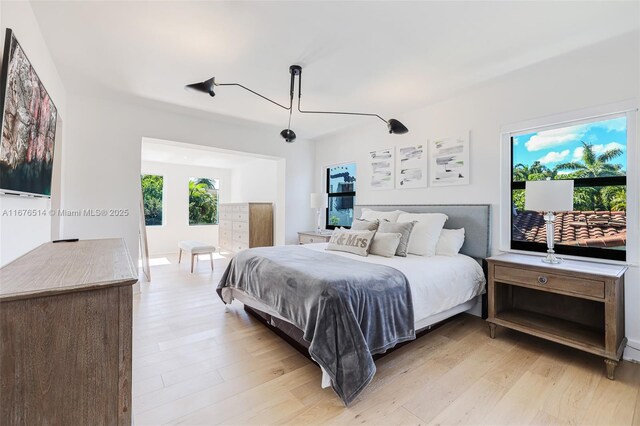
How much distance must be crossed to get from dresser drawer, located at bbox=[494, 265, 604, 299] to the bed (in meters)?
0.31

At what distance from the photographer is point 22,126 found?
1559 mm

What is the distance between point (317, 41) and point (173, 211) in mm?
6159

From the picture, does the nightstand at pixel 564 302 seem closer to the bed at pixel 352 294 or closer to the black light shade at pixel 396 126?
the bed at pixel 352 294

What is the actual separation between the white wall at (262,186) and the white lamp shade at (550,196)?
3.74 m

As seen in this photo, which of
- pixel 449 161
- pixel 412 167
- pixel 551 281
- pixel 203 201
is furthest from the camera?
pixel 203 201

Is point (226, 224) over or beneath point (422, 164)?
beneath

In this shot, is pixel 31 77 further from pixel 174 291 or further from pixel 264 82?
pixel 174 291

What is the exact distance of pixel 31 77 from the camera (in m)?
1.67

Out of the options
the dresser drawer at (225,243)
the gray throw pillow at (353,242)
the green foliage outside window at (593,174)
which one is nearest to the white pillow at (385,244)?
the gray throw pillow at (353,242)

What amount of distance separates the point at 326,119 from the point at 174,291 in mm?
3186

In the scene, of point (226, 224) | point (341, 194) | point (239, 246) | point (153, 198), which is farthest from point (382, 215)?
point (153, 198)

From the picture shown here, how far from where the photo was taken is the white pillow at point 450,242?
2906mm

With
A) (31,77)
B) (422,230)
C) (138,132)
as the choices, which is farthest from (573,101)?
(138,132)

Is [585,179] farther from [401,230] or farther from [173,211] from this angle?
[173,211]
